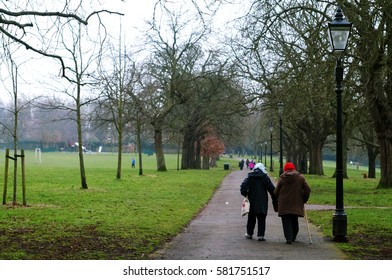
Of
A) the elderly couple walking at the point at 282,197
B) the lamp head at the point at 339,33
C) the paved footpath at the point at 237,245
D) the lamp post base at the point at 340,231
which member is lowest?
the paved footpath at the point at 237,245

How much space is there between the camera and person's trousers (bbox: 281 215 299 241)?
1156 centimetres

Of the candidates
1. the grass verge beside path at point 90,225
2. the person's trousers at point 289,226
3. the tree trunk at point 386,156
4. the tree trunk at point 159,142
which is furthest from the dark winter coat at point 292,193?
the tree trunk at point 159,142

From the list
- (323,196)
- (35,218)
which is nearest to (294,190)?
(35,218)

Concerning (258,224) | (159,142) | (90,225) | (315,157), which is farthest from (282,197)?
(159,142)

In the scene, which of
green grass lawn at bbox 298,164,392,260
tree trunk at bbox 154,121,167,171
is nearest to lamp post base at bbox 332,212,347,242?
green grass lawn at bbox 298,164,392,260

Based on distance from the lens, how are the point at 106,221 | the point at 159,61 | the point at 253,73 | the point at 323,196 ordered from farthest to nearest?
the point at 159,61 < the point at 253,73 < the point at 323,196 < the point at 106,221

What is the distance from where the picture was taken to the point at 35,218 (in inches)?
580

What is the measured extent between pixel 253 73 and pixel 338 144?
28.1 metres

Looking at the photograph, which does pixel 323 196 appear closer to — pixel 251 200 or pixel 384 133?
pixel 384 133

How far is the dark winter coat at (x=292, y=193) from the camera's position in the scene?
11.8 m

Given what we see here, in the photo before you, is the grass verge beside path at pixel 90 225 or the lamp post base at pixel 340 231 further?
the lamp post base at pixel 340 231

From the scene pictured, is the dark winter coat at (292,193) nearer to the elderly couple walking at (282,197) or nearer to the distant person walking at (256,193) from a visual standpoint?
the elderly couple walking at (282,197)

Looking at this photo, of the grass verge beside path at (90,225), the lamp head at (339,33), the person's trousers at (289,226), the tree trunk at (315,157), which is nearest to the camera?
the grass verge beside path at (90,225)

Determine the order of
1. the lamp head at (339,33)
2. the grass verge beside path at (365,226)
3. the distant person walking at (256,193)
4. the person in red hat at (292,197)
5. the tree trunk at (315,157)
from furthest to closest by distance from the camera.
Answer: the tree trunk at (315,157) → the lamp head at (339,33) → the distant person walking at (256,193) → the person in red hat at (292,197) → the grass verge beside path at (365,226)
